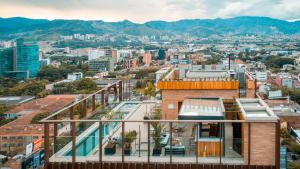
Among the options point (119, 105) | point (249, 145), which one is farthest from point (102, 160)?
point (119, 105)

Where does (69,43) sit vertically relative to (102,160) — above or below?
above

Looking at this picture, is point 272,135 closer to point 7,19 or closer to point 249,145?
point 249,145

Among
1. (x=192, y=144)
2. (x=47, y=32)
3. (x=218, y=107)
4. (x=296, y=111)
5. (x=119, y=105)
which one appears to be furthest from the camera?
(x=47, y=32)

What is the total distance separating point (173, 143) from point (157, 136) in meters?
0.19

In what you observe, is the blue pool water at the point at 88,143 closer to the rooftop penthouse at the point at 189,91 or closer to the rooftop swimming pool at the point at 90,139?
the rooftop swimming pool at the point at 90,139

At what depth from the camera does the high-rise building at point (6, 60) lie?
5628 centimetres

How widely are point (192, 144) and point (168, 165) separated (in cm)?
34

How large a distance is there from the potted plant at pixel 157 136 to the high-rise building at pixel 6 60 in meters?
54.4

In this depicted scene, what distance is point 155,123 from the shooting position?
4.46 metres

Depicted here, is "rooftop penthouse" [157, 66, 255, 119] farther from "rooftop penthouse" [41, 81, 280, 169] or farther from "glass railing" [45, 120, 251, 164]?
"glass railing" [45, 120, 251, 164]

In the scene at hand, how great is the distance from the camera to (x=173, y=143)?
4.41 m

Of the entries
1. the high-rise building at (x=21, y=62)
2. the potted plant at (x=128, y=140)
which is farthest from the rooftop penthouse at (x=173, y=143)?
the high-rise building at (x=21, y=62)

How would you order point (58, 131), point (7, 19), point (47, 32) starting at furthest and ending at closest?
point (7, 19) → point (47, 32) → point (58, 131)

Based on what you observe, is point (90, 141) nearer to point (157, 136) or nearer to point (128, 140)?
point (128, 140)
